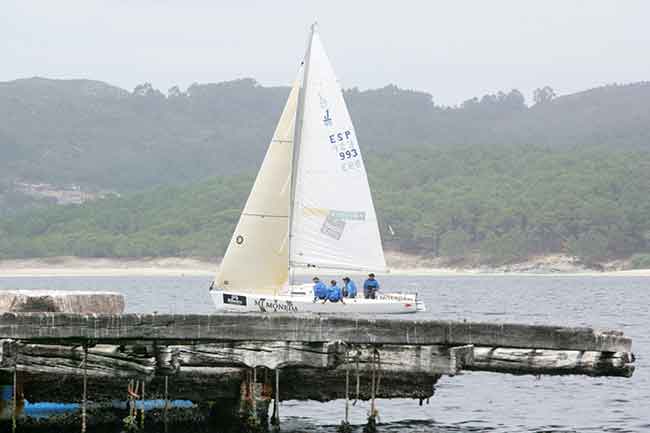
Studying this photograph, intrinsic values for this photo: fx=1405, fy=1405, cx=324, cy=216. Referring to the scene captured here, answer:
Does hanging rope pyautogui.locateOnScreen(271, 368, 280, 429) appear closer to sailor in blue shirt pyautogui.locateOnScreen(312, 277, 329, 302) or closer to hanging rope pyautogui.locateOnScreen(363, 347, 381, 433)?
hanging rope pyautogui.locateOnScreen(363, 347, 381, 433)

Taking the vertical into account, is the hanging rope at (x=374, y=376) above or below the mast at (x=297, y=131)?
below

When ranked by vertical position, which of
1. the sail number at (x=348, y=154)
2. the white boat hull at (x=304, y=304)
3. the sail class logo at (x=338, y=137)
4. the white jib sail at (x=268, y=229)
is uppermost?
the sail class logo at (x=338, y=137)

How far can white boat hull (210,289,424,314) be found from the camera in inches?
1665

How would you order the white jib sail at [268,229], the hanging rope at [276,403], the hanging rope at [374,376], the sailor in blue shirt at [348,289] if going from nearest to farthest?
the hanging rope at [374,376], the hanging rope at [276,403], the sailor in blue shirt at [348,289], the white jib sail at [268,229]

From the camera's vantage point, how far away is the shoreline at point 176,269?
15100cm

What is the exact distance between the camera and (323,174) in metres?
45.3

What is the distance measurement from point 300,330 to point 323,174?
987 inches

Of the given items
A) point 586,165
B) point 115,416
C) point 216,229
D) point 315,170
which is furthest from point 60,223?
point 115,416

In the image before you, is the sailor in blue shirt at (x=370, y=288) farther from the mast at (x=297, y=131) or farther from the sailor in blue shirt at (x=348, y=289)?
the mast at (x=297, y=131)

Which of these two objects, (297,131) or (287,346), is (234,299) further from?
(287,346)

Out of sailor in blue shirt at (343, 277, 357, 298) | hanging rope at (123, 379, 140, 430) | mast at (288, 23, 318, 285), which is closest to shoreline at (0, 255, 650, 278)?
mast at (288, 23, 318, 285)

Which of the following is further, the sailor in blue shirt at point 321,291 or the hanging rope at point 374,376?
the sailor in blue shirt at point 321,291

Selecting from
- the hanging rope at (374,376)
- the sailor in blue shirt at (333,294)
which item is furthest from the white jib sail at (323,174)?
the hanging rope at (374,376)

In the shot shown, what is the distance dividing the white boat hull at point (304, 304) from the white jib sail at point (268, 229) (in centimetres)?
61
